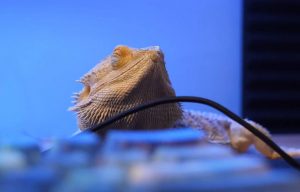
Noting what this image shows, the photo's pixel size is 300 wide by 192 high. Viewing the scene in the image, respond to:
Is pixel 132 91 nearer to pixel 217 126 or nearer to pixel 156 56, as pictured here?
pixel 156 56

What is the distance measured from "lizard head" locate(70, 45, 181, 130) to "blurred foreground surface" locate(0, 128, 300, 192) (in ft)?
1.82

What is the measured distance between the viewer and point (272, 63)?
6.86 ft

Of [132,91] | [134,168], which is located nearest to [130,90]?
[132,91]

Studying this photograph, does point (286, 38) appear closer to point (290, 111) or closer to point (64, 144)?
point (290, 111)

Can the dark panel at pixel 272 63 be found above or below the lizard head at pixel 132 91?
above

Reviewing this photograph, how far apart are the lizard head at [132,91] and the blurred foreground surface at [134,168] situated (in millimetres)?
555

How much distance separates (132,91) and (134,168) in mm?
627

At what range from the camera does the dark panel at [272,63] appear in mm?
2004

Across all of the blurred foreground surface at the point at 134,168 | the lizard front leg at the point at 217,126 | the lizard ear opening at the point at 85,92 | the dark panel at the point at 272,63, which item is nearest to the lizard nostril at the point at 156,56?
the lizard ear opening at the point at 85,92

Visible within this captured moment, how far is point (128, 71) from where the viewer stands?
0.83 metres

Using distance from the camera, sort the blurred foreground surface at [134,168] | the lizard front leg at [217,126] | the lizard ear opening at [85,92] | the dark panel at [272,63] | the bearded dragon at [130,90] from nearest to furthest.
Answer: the blurred foreground surface at [134,168] → the bearded dragon at [130,90] → the lizard ear opening at [85,92] → the lizard front leg at [217,126] → the dark panel at [272,63]

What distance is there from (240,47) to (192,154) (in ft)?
6.19

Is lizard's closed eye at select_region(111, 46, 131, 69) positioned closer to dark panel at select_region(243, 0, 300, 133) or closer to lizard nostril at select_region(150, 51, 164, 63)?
lizard nostril at select_region(150, 51, 164, 63)

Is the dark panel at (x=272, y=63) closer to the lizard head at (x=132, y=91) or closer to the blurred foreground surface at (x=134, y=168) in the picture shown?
the lizard head at (x=132, y=91)
